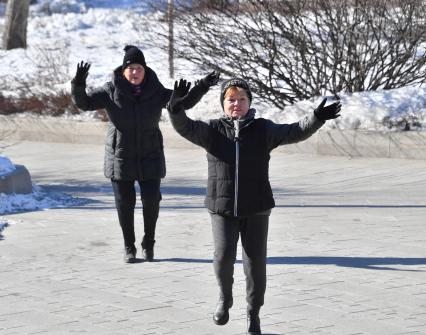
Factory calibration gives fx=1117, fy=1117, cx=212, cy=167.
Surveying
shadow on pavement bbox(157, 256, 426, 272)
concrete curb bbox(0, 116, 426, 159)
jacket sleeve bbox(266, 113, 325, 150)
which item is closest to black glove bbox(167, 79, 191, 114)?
jacket sleeve bbox(266, 113, 325, 150)

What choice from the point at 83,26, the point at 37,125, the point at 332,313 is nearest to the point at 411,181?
the point at 332,313

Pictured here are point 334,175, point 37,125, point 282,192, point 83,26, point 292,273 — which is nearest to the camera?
point 292,273

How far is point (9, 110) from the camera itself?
18.0 meters

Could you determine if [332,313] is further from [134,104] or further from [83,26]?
[83,26]

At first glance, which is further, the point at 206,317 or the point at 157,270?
the point at 157,270

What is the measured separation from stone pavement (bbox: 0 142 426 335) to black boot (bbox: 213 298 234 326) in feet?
0.22

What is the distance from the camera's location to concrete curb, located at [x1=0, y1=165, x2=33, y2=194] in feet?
35.0

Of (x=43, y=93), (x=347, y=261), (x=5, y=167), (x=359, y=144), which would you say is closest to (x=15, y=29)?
(x=43, y=93)

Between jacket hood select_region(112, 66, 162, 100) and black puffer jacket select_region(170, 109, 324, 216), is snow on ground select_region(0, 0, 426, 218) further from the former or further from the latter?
black puffer jacket select_region(170, 109, 324, 216)

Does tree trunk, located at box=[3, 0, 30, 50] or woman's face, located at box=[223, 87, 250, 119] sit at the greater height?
tree trunk, located at box=[3, 0, 30, 50]

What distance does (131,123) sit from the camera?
26.5ft

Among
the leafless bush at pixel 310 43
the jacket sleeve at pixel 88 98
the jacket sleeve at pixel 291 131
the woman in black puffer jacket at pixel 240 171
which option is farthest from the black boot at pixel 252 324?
the leafless bush at pixel 310 43

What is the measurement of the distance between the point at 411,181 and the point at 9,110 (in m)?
8.29

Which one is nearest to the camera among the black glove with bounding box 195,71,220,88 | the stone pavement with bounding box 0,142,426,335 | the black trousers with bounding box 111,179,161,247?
the stone pavement with bounding box 0,142,426,335
